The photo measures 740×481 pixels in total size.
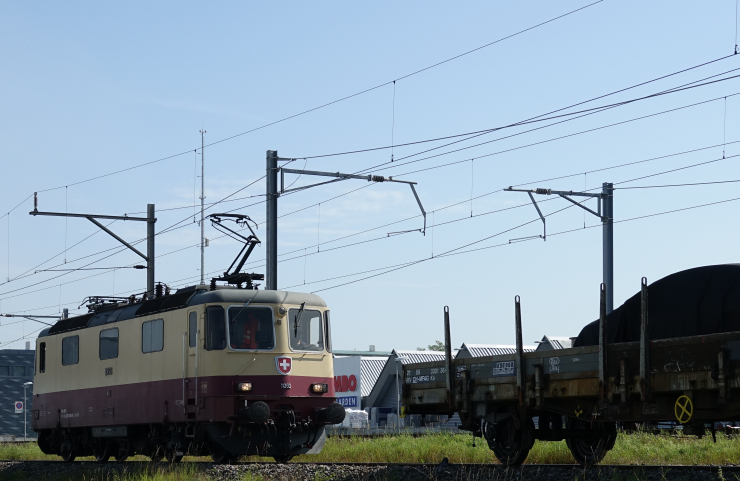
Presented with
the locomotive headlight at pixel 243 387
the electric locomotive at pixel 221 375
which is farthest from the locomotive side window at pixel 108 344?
the locomotive headlight at pixel 243 387

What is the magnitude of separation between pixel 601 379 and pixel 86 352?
13791mm

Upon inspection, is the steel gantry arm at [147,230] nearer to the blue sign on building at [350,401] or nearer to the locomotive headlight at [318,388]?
the locomotive headlight at [318,388]

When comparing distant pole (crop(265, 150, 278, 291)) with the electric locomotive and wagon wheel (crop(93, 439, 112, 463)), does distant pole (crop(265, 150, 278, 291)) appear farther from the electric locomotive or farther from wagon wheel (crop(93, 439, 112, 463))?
wagon wheel (crop(93, 439, 112, 463))

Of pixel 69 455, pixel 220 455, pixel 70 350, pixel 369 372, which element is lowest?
pixel 69 455

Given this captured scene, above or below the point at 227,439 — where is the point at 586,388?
above

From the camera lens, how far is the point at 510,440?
14.1 meters

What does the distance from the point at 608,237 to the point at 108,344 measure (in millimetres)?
12278

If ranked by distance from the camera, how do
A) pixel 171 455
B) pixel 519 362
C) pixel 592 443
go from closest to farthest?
pixel 519 362
pixel 592 443
pixel 171 455

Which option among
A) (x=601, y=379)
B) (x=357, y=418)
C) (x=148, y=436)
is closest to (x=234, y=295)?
(x=148, y=436)

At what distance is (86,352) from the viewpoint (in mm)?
22328

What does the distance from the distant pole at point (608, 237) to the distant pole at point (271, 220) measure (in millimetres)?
8517

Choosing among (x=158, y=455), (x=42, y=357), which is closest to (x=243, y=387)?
(x=158, y=455)

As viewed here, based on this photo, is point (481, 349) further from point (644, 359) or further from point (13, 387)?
point (13, 387)

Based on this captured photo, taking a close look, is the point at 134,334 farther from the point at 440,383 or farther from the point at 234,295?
the point at 440,383
